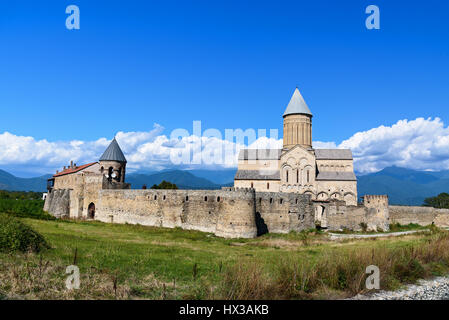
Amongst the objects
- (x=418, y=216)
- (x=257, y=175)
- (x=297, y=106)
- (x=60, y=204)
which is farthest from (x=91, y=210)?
(x=418, y=216)

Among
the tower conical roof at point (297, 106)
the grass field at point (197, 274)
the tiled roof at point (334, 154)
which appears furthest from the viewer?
the tiled roof at point (334, 154)

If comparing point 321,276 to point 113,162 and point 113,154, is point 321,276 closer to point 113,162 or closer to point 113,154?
point 113,162

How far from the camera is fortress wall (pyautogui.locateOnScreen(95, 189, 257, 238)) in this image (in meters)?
22.0

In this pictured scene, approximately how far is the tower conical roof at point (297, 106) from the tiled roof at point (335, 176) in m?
7.51

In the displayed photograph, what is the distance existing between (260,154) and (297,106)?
7.42 metres

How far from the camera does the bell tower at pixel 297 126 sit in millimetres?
38531

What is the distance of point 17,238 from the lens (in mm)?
11375

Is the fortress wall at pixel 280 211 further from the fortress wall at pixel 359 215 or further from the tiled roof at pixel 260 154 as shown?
the tiled roof at pixel 260 154

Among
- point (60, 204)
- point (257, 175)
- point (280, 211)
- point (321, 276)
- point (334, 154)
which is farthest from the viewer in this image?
point (334, 154)

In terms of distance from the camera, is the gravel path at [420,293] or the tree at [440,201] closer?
the gravel path at [420,293]

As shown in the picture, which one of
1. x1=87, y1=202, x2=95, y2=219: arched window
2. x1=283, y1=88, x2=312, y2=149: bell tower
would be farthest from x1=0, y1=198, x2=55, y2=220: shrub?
x1=283, y1=88, x2=312, y2=149: bell tower

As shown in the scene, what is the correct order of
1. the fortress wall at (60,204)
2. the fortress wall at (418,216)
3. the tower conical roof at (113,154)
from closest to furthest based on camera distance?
the fortress wall at (60,204) → the fortress wall at (418,216) → the tower conical roof at (113,154)

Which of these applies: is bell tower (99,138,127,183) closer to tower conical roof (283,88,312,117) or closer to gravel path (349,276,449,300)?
tower conical roof (283,88,312,117)

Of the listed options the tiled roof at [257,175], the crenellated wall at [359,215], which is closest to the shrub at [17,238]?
the crenellated wall at [359,215]
